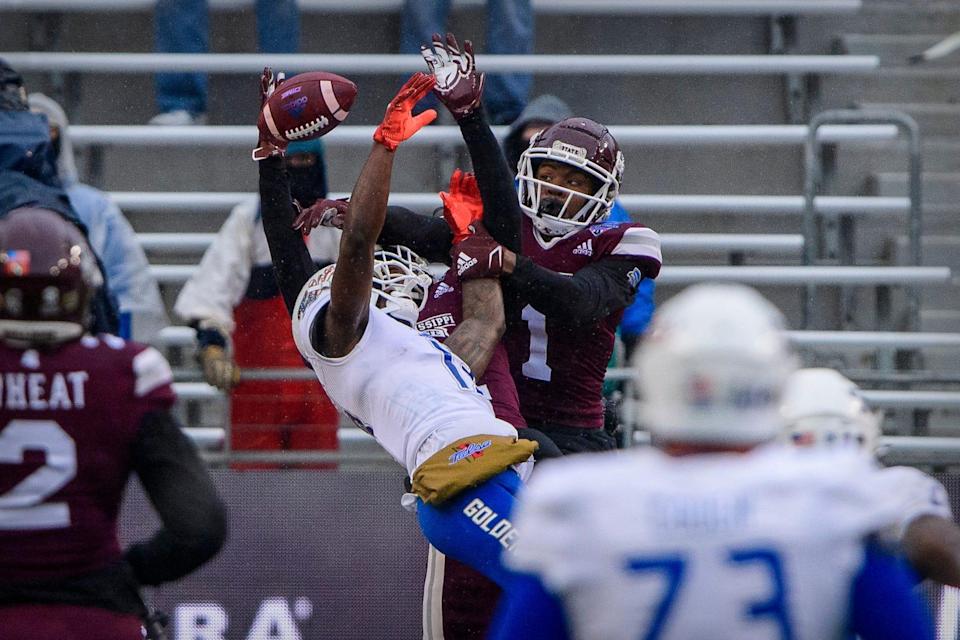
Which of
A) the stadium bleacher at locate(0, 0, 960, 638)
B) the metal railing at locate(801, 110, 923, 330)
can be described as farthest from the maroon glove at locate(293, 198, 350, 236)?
the metal railing at locate(801, 110, 923, 330)

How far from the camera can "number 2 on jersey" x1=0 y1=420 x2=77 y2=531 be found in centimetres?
263

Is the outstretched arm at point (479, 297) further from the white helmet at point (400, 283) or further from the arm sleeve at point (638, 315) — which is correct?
the arm sleeve at point (638, 315)

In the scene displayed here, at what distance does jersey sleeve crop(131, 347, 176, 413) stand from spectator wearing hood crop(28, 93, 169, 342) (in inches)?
122

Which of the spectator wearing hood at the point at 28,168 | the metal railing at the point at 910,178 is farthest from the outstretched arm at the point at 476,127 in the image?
the metal railing at the point at 910,178

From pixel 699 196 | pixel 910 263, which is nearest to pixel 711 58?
pixel 699 196

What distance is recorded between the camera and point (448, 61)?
435 centimetres

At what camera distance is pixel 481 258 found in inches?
167

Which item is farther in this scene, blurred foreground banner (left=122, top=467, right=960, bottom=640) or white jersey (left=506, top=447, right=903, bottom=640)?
blurred foreground banner (left=122, top=467, right=960, bottom=640)

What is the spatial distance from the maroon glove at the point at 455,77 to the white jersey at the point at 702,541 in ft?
7.78

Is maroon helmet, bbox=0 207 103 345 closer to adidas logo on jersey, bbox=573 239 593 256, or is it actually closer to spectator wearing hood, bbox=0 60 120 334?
spectator wearing hood, bbox=0 60 120 334

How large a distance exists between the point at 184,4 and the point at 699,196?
2.57 metres

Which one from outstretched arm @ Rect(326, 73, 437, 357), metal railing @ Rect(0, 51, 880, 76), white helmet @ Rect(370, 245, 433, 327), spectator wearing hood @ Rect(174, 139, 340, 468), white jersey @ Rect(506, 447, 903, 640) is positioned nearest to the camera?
white jersey @ Rect(506, 447, 903, 640)

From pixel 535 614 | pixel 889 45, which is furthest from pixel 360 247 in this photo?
pixel 889 45

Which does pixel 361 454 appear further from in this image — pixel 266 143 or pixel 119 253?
pixel 266 143
